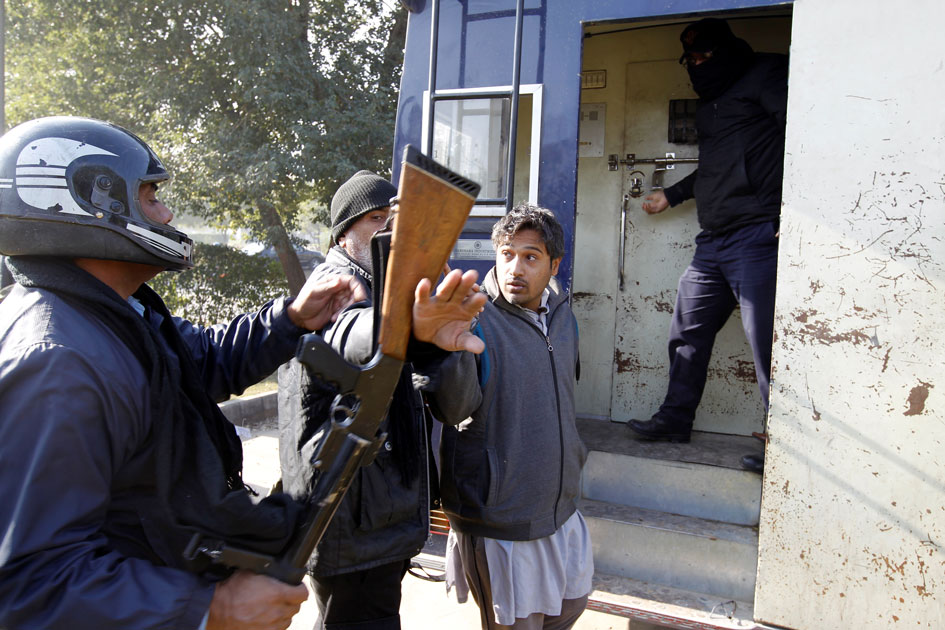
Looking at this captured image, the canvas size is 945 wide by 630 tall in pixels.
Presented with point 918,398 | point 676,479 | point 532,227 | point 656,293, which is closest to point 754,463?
point 676,479

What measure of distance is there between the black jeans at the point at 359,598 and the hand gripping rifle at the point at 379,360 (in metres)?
0.61

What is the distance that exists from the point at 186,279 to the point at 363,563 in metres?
7.94

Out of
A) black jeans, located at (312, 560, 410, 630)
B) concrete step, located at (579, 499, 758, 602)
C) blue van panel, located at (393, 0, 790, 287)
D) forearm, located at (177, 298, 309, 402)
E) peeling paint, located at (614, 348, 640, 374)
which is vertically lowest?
concrete step, located at (579, 499, 758, 602)

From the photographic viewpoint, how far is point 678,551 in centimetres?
300

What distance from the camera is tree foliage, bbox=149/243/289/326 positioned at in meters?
8.96

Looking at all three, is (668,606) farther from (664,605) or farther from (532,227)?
(532,227)

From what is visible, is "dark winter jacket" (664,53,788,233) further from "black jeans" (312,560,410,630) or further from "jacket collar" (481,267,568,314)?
"black jeans" (312,560,410,630)

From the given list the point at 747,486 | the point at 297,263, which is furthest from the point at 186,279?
the point at 747,486

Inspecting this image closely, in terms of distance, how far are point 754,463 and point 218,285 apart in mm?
7760

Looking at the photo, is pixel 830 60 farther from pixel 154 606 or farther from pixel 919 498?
pixel 154 606

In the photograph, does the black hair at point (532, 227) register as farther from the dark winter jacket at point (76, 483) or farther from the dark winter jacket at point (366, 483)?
the dark winter jacket at point (76, 483)

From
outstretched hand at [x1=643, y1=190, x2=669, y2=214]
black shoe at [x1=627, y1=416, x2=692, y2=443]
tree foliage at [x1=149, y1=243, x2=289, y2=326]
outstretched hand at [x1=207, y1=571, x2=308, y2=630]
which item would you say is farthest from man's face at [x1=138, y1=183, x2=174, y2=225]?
tree foliage at [x1=149, y1=243, x2=289, y2=326]

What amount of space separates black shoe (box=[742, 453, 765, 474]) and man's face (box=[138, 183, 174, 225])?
276cm

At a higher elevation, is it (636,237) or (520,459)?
(636,237)
